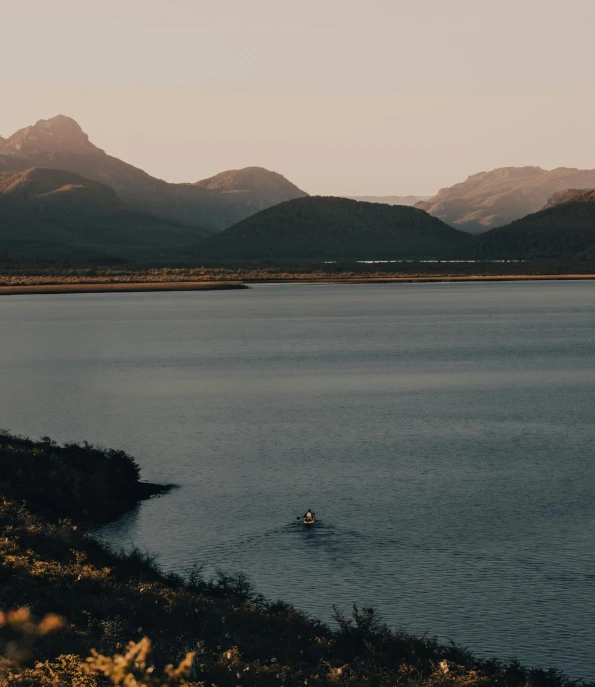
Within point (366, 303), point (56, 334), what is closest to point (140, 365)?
point (56, 334)

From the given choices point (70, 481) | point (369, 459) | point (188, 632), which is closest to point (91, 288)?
point (369, 459)

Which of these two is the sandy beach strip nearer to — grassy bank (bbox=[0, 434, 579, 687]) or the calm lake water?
the calm lake water

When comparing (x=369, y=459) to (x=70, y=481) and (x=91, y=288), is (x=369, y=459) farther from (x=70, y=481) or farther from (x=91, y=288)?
(x=91, y=288)

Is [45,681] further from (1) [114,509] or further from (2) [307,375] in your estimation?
(2) [307,375]

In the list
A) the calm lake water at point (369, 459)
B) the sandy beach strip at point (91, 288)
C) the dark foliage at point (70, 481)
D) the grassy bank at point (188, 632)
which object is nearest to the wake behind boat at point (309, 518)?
the calm lake water at point (369, 459)

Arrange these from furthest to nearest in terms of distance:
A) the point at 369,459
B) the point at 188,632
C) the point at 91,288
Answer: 1. the point at 91,288
2. the point at 369,459
3. the point at 188,632
